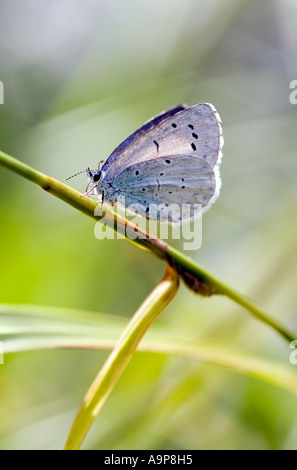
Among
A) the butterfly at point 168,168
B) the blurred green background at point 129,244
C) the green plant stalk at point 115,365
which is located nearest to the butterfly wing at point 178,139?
the butterfly at point 168,168

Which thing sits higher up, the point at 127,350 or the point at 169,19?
the point at 169,19

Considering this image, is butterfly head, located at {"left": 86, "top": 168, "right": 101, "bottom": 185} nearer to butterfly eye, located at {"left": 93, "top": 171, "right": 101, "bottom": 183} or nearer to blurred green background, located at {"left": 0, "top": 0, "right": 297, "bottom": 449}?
butterfly eye, located at {"left": 93, "top": 171, "right": 101, "bottom": 183}

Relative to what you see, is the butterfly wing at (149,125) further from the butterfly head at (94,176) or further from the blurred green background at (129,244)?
the blurred green background at (129,244)

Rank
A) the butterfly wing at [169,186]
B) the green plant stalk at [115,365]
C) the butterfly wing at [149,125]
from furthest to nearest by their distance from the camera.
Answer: the butterfly wing at [169,186] → the butterfly wing at [149,125] → the green plant stalk at [115,365]

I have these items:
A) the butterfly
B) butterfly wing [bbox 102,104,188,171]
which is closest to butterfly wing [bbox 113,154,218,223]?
the butterfly

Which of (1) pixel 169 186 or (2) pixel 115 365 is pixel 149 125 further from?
(2) pixel 115 365

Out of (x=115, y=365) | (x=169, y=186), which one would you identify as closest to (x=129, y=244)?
(x=169, y=186)
